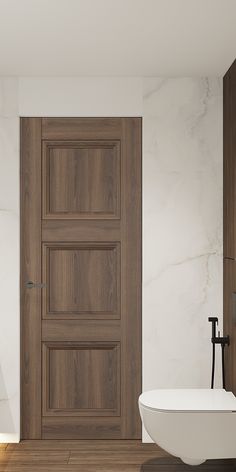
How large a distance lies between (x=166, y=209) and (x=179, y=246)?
259 mm

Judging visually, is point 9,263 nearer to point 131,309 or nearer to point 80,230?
point 80,230

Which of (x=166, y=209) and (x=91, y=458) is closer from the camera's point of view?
(x=91, y=458)

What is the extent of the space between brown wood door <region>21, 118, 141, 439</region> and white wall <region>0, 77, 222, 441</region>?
8cm

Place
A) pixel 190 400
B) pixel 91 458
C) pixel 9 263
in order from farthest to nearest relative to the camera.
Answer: pixel 9 263, pixel 91 458, pixel 190 400

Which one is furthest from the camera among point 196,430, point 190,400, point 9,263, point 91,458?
point 9,263

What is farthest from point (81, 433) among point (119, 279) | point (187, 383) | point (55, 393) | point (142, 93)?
point (142, 93)

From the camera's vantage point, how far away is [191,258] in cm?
428

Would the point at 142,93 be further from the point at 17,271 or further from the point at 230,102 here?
the point at 17,271

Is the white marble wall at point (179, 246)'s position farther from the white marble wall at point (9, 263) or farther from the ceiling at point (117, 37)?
the white marble wall at point (9, 263)

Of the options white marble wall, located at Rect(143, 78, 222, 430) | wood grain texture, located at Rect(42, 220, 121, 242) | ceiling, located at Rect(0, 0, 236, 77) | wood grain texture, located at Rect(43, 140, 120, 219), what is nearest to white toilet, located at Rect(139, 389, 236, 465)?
white marble wall, located at Rect(143, 78, 222, 430)

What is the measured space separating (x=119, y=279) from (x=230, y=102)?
135 centimetres

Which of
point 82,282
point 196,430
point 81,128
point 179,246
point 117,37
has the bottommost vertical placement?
point 196,430

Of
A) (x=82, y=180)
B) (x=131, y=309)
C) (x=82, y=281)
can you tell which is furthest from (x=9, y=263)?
(x=131, y=309)

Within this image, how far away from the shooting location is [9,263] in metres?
4.25
